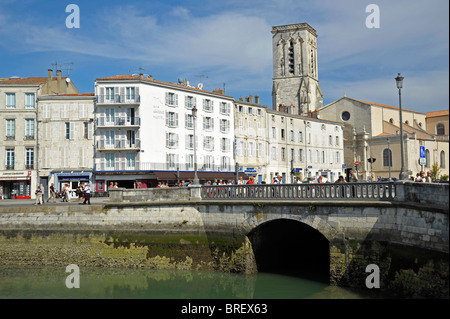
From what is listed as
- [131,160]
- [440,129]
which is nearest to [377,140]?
[440,129]

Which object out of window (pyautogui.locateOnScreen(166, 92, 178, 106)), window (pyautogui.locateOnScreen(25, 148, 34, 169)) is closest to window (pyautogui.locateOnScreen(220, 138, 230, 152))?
window (pyautogui.locateOnScreen(166, 92, 178, 106))

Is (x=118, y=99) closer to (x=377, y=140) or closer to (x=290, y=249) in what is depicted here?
(x=290, y=249)

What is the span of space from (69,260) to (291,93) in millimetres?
57140

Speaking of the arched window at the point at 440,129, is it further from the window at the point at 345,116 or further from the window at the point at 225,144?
the window at the point at 225,144

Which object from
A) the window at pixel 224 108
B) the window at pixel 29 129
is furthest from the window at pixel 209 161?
the window at pixel 29 129

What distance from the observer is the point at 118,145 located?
38.0m

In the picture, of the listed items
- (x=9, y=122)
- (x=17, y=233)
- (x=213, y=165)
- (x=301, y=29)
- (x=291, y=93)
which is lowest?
(x=17, y=233)

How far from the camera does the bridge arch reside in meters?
19.1

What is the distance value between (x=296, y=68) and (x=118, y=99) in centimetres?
4197

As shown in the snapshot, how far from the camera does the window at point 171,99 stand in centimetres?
3934

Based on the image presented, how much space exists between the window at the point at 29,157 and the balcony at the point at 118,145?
5.83 m

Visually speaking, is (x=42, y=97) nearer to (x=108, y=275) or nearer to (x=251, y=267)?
(x=108, y=275)

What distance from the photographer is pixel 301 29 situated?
236ft
